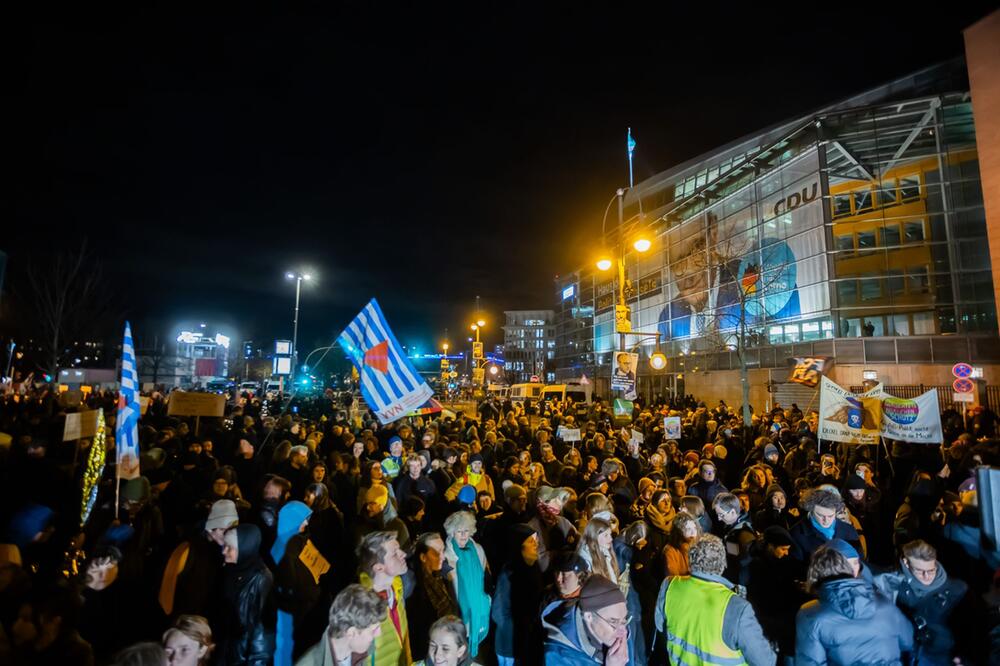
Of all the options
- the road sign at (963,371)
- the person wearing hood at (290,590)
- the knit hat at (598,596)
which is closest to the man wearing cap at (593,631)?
the knit hat at (598,596)

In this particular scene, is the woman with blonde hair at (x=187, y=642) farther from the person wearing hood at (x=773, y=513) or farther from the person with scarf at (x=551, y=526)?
the person wearing hood at (x=773, y=513)

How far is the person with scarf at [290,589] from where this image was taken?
374cm

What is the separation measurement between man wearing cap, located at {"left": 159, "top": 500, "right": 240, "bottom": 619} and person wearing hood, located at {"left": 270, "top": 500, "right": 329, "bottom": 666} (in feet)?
1.36

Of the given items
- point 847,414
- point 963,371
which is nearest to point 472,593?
point 847,414

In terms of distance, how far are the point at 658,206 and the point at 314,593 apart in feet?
144

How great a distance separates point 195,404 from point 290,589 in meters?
8.42

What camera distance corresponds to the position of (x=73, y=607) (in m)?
2.82

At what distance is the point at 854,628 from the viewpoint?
9.58 ft

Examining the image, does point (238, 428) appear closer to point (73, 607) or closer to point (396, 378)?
point (396, 378)

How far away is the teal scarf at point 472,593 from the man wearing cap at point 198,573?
180cm

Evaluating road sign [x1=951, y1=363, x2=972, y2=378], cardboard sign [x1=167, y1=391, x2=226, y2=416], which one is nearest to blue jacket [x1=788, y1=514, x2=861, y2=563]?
cardboard sign [x1=167, y1=391, x2=226, y2=416]

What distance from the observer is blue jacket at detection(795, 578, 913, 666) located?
2.91 meters

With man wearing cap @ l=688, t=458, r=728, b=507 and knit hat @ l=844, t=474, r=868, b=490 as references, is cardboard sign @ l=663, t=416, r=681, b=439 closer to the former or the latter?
man wearing cap @ l=688, t=458, r=728, b=507

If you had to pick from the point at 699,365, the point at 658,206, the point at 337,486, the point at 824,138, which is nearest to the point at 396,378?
the point at 337,486
